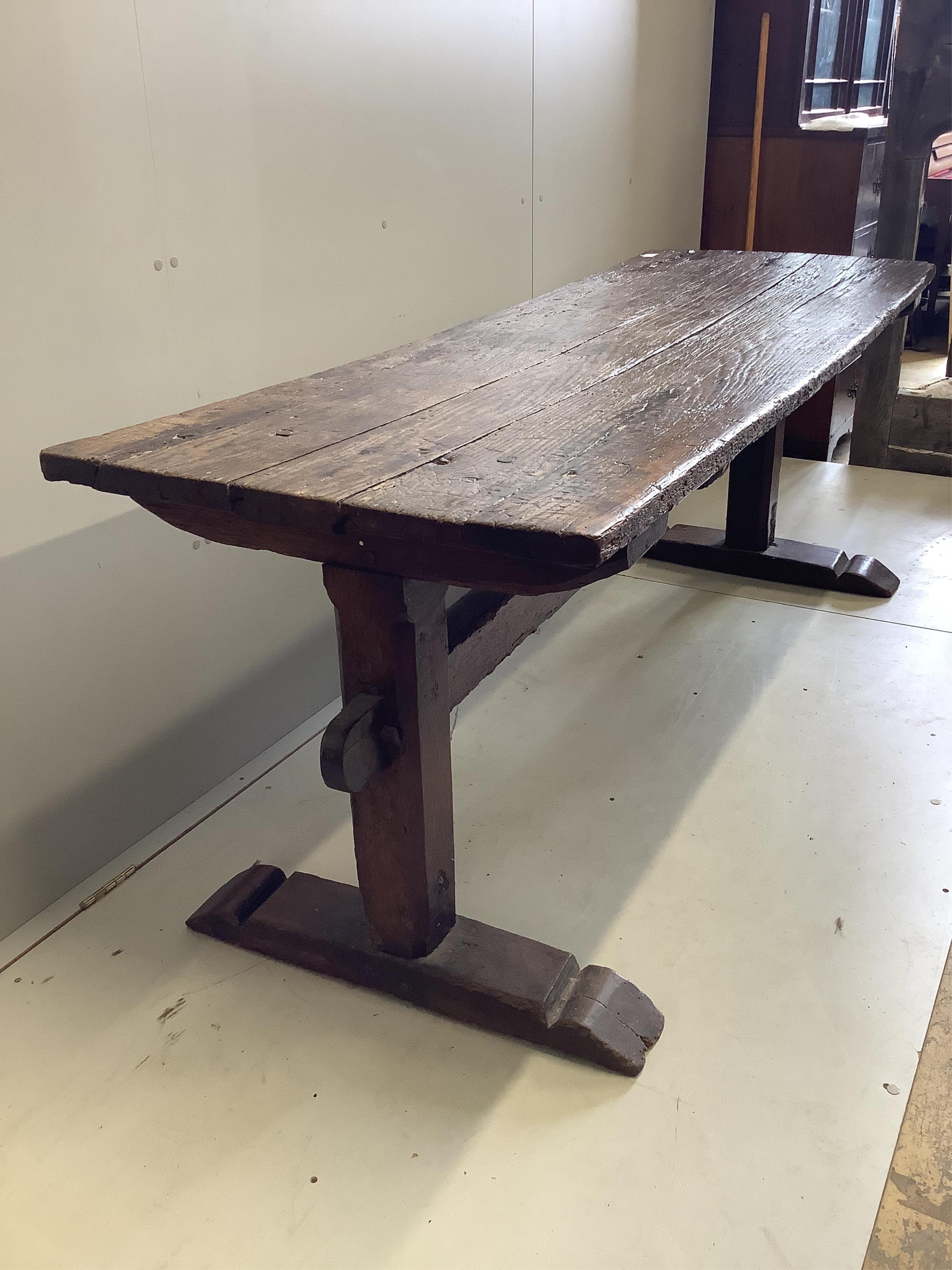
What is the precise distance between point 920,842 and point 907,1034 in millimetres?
466

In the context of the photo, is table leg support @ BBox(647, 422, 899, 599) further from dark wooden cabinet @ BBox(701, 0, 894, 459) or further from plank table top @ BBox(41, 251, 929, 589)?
dark wooden cabinet @ BBox(701, 0, 894, 459)

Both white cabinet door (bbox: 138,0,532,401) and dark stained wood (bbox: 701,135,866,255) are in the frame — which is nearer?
white cabinet door (bbox: 138,0,532,401)

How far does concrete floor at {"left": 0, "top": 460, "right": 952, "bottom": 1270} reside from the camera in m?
1.27

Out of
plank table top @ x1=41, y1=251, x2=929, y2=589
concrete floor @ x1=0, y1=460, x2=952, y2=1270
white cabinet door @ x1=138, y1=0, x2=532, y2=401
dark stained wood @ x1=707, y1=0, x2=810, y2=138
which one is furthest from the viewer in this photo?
dark stained wood @ x1=707, y1=0, x2=810, y2=138

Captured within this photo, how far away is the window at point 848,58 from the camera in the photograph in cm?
385

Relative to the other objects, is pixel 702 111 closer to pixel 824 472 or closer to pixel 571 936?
pixel 824 472

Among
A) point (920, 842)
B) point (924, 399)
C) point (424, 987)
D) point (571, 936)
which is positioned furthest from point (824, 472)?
point (424, 987)

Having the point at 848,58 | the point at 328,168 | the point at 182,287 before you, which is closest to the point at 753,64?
the point at 848,58

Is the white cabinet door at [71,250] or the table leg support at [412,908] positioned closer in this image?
the table leg support at [412,908]

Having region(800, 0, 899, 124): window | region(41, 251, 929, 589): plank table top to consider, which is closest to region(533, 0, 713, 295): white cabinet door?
region(800, 0, 899, 124): window

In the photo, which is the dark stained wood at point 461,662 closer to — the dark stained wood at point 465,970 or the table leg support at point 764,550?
the dark stained wood at point 465,970

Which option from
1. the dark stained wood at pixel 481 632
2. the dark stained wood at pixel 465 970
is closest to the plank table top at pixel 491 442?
the dark stained wood at pixel 481 632

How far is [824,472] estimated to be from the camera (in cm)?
375

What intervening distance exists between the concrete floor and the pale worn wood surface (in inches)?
0.7
